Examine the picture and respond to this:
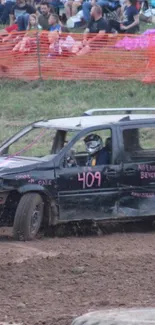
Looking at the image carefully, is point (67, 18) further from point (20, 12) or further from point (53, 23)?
point (53, 23)

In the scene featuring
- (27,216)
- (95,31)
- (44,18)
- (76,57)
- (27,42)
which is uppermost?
(44,18)

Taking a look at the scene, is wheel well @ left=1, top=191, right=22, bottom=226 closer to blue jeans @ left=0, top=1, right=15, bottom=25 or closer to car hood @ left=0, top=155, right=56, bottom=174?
car hood @ left=0, top=155, right=56, bottom=174

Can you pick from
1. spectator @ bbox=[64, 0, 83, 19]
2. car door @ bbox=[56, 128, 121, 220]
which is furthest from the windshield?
spectator @ bbox=[64, 0, 83, 19]

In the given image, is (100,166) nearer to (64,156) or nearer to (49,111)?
(64,156)

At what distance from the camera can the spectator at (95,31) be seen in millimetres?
21828

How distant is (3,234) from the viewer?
38.4ft

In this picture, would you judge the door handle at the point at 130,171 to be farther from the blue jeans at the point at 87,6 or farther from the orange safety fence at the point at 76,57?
the blue jeans at the point at 87,6

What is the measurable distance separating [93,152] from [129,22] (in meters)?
11.7

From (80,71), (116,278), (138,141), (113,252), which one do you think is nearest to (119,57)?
(80,71)

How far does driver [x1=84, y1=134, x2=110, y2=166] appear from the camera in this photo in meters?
11.6

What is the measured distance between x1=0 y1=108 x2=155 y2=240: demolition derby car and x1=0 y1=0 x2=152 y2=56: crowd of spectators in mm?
9877

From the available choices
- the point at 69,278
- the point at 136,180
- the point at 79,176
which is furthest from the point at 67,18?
the point at 69,278

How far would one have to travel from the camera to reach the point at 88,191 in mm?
11438

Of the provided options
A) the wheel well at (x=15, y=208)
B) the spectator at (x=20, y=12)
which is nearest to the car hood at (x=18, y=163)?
the wheel well at (x=15, y=208)
